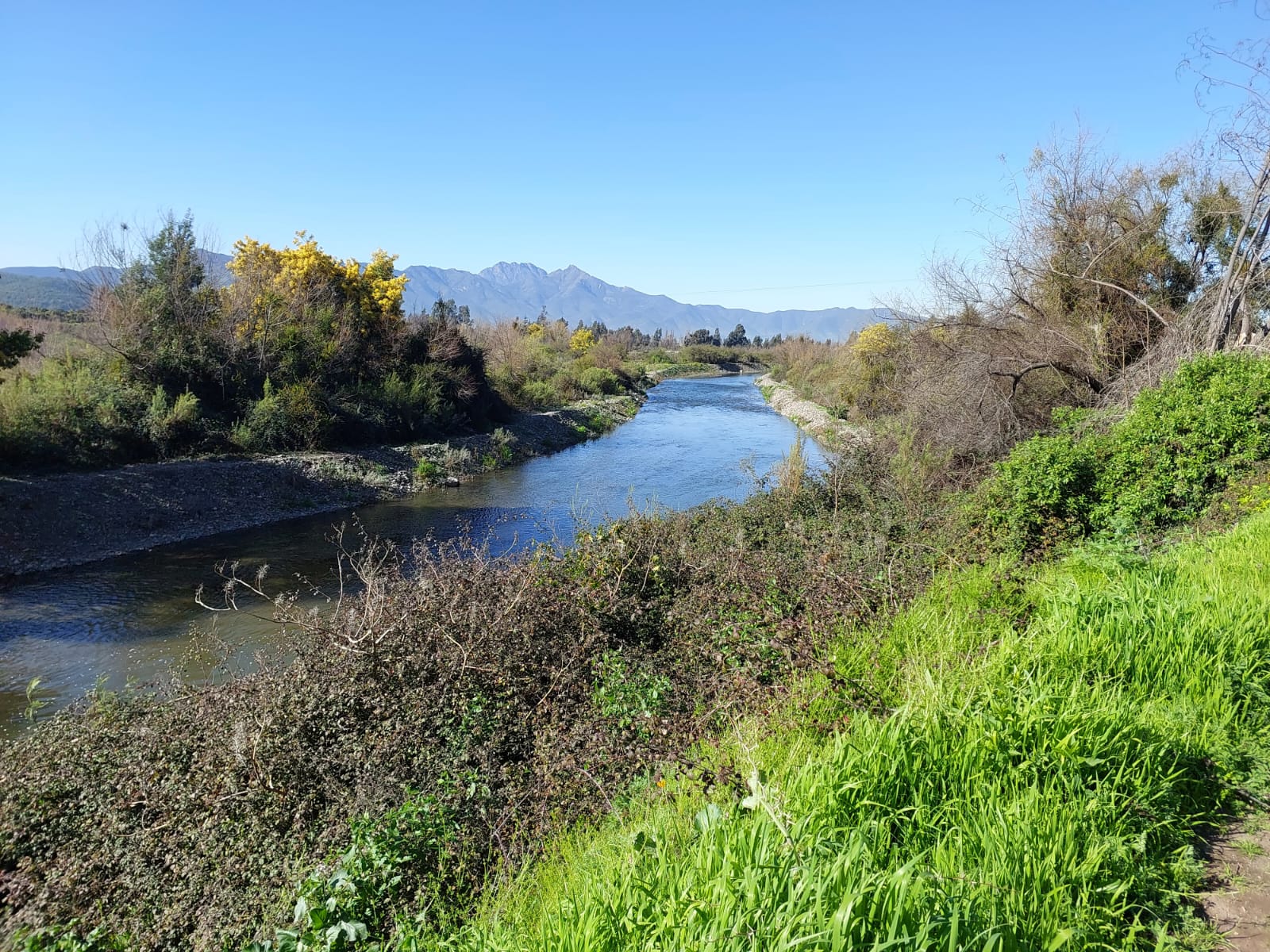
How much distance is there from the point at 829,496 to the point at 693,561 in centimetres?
415

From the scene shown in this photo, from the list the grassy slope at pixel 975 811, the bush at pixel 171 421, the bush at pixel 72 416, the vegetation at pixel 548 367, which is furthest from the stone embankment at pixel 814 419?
the bush at pixel 72 416

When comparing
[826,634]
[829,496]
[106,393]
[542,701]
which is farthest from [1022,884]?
[106,393]


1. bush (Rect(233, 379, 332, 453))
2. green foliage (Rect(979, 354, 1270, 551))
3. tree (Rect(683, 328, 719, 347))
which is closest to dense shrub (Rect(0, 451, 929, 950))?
green foliage (Rect(979, 354, 1270, 551))

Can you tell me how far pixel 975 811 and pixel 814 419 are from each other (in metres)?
32.2

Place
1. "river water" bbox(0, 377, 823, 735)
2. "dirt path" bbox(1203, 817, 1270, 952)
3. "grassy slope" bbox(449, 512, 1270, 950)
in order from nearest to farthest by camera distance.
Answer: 1. "grassy slope" bbox(449, 512, 1270, 950)
2. "dirt path" bbox(1203, 817, 1270, 952)
3. "river water" bbox(0, 377, 823, 735)

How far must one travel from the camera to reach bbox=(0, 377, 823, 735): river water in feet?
29.0

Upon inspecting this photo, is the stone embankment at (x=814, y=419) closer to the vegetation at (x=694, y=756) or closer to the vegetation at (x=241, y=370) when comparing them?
the vegetation at (x=694, y=756)

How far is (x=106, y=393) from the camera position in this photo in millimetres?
17641

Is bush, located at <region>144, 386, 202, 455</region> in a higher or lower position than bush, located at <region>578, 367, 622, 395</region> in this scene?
lower

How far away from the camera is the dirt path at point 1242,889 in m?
2.37

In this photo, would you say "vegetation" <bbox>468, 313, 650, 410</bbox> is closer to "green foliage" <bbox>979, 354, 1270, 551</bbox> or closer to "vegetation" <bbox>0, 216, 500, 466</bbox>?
"vegetation" <bbox>0, 216, 500, 466</bbox>

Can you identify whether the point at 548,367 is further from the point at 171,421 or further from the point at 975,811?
the point at 975,811

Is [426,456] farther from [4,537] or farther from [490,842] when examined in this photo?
[490,842]

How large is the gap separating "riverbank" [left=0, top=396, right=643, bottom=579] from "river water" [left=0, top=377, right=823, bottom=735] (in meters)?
0.61
